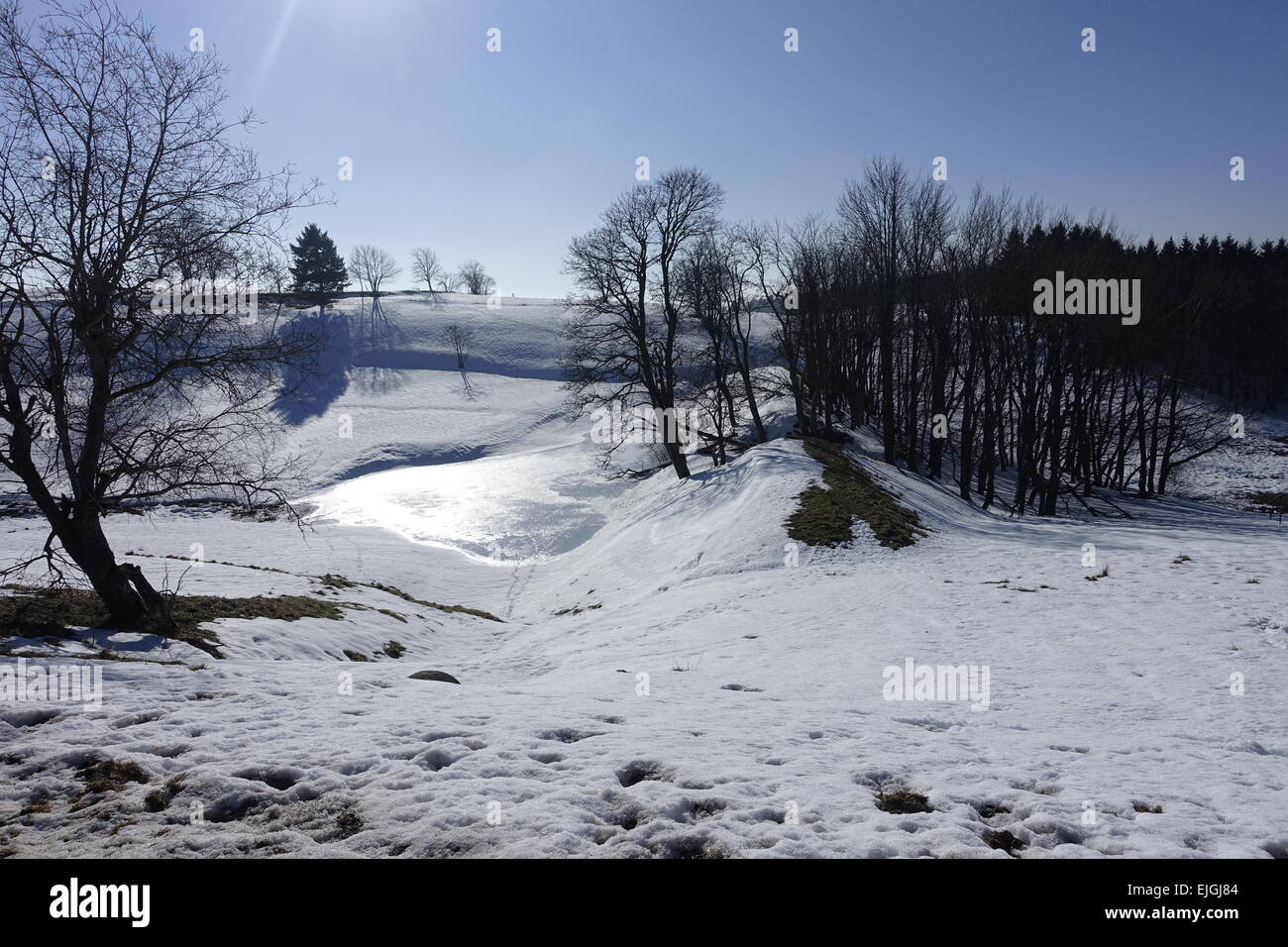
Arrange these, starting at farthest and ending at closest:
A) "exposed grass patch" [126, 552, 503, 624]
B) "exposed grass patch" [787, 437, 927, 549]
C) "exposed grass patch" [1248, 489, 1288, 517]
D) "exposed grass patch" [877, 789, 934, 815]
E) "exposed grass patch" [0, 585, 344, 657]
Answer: "exposed grass patch" [1248, 489, 1288, 517]
"exposed grass patch" [126, 552, 503, 624]
"exposed grass patch" [787, 437, 927, 549]
"exposed grass patch" [0, 585, 344, 657]
"exposed grass patch" [877, 789, 934, 815]

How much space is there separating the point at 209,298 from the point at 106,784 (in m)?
7.65

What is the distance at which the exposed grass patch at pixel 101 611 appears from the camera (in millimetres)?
9273

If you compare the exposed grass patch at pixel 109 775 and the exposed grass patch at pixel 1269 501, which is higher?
the exposed grass patch at pixel 109 775

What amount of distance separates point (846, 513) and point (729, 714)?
13.3m

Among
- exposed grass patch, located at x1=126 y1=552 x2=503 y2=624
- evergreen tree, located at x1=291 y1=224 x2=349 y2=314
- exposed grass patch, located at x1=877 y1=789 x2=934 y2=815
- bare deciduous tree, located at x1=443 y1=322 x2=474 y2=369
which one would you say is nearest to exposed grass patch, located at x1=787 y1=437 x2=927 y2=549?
exposed grass patch, located at x1=126 y1=552 x2=503 y2=624

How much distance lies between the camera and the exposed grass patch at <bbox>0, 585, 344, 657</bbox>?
9.27 meters

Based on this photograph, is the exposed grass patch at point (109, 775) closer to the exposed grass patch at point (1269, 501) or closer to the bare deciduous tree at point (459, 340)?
the exposed grass patch at point (1269, 501)

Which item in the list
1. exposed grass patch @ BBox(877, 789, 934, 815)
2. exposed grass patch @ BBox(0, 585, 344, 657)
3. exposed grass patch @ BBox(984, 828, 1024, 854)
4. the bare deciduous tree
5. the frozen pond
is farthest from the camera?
the bare deciduous tree

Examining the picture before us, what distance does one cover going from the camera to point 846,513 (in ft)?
63.0

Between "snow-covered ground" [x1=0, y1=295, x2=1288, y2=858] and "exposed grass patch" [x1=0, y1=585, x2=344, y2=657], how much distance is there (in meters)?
0.58

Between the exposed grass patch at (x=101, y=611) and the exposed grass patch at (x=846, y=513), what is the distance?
12781mm

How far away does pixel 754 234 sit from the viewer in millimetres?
36562

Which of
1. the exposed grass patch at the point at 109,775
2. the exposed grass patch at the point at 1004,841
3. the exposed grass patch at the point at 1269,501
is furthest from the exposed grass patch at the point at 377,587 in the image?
the exposed grass patch at the point at 1269,501

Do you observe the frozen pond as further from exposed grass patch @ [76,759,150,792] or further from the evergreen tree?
the evergreen tree
